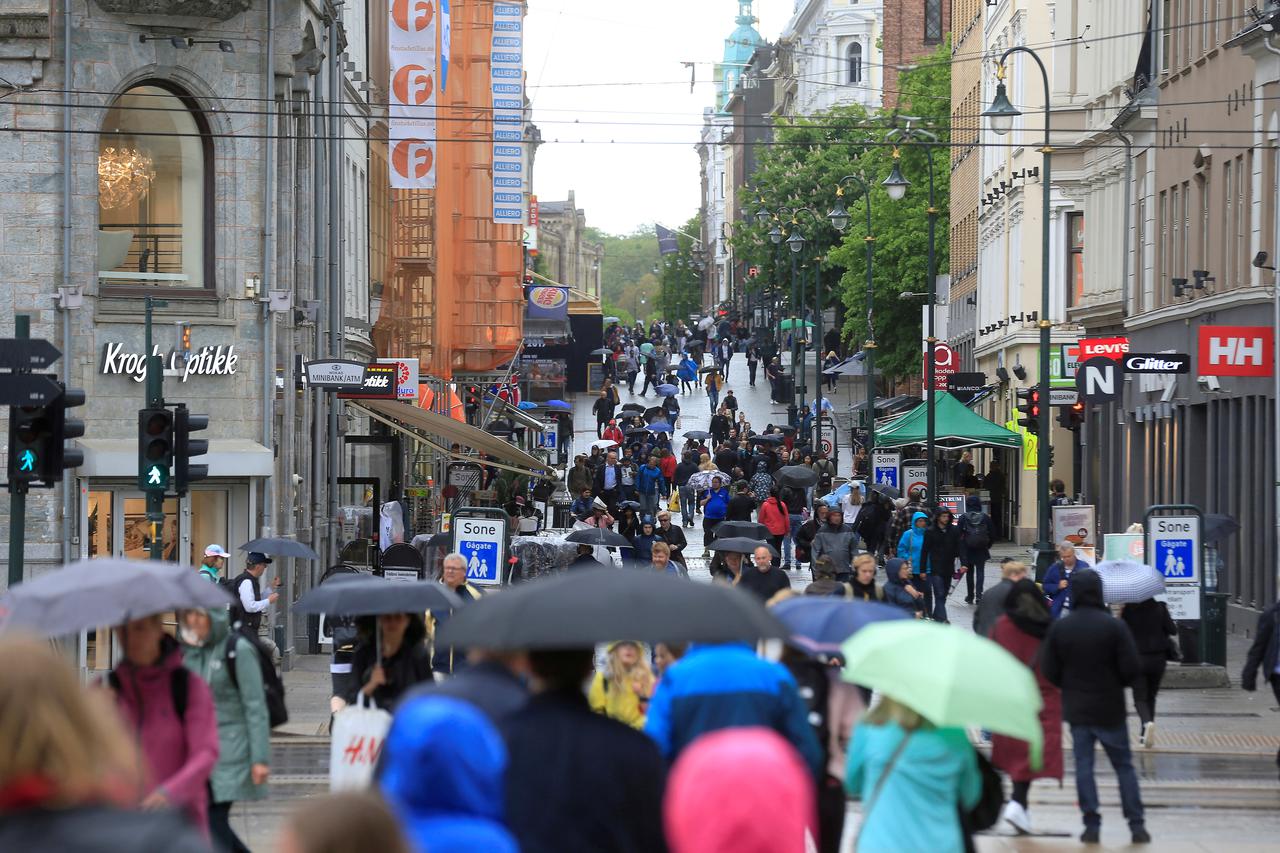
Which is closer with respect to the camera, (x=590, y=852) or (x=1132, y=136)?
(x=590, y=852)

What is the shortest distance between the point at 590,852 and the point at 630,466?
4063cm

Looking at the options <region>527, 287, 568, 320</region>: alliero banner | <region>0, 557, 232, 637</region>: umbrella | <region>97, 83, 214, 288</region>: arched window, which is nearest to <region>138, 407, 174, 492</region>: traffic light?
<region>97, 83, 214, 288</region>: arched window

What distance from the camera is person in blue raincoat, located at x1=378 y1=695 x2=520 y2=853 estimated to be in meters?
5.21

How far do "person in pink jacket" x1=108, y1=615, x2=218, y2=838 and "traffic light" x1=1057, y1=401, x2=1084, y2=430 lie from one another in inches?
1440

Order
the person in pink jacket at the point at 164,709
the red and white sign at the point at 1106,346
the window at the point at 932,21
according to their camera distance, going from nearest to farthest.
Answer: the person in pink jacket at the point at 164,709, the red and white sign at the point at 1106,346, the window at the point at 932,21

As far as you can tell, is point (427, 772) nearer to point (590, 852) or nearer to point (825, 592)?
point (590, 852)

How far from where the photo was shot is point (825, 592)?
15.8 meters

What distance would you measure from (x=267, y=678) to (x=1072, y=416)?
3515 cm

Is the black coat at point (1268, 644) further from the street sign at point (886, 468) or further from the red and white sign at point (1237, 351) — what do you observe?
the street sign at point (886, 468)

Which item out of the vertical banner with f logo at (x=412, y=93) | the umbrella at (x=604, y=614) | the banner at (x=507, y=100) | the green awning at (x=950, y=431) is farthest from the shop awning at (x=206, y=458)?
the banner at (x=507, y=100)

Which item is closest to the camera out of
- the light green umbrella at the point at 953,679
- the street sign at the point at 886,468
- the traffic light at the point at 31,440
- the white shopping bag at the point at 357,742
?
the light green umbrella at the point at 953,679

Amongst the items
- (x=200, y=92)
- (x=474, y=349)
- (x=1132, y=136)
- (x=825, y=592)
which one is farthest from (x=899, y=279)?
(x=825, y=592)

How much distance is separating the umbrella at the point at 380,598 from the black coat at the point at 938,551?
18.1 meters

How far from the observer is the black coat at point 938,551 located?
28828 millimetres
